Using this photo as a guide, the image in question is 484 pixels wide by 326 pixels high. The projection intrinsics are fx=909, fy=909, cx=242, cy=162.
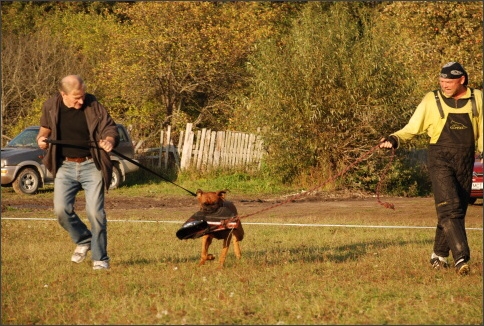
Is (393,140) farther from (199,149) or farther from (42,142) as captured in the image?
(199,149)

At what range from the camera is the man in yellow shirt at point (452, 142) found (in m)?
9.24

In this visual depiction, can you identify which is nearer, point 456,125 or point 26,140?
point 456,125

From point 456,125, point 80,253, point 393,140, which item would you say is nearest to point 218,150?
point 80,253

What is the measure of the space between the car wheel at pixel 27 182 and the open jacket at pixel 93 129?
14137 millimetres

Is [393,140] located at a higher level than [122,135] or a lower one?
higher

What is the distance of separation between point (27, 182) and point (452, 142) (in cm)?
1579

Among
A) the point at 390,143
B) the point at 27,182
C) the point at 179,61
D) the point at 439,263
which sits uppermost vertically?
the point at 179,61

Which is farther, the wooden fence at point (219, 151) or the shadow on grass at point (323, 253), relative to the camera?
the wooden fence at point (219, 151)

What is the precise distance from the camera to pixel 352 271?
9359 millimetres

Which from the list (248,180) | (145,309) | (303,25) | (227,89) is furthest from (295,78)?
(145,309)

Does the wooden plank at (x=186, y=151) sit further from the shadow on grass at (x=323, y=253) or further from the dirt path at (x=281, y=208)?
the shadow on grass at (x=323, y=253)

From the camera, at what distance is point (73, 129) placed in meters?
9.24

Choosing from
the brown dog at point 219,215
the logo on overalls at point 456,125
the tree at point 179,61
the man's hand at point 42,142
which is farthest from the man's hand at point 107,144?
the tree at point 179,61

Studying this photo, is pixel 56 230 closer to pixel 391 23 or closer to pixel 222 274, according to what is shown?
pixel 222 274
